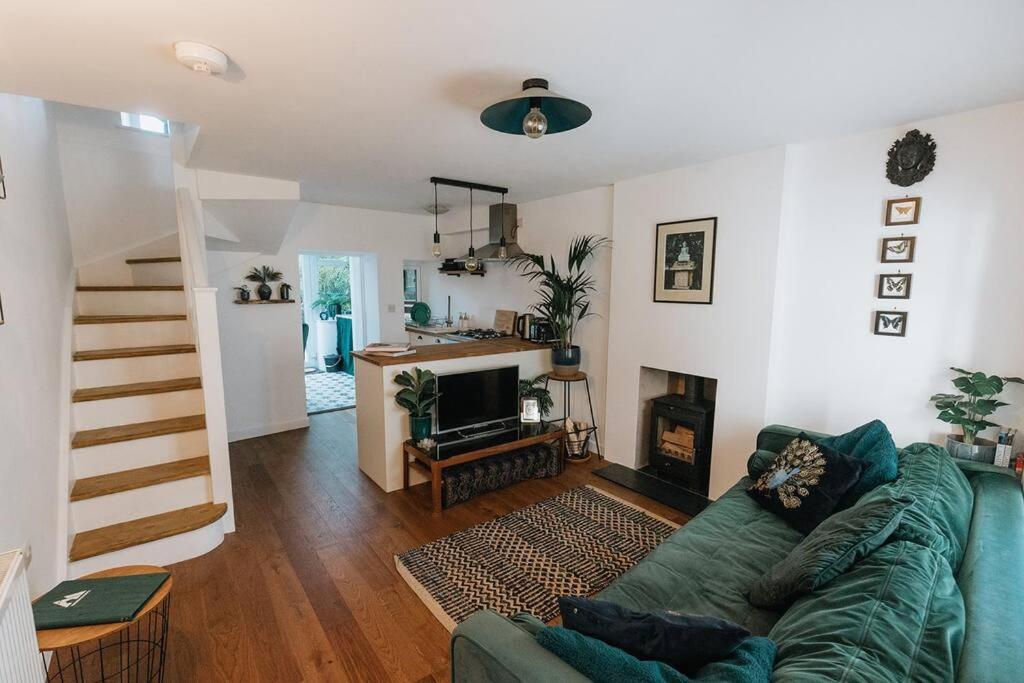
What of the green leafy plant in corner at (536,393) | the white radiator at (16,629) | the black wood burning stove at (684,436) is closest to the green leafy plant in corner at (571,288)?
the green leafy plant in corner at (536,393)

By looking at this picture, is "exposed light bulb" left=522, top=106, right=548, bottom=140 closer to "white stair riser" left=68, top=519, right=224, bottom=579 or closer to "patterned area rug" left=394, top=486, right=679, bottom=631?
"patterned area rug" left=394, top=486, right=679, bottom=631

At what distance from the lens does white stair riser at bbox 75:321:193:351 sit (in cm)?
314

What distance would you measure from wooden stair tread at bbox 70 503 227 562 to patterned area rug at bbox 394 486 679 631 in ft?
3.89

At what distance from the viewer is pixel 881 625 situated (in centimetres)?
107

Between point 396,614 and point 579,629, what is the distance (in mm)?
1426

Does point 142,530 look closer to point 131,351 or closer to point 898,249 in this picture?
point 131,351

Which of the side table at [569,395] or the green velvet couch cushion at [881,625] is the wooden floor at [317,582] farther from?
the green velvet couch cushion at [881,625]

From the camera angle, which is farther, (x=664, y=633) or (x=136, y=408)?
(x=136, y=408)

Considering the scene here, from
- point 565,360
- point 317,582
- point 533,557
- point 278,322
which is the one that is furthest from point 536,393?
point 278,322

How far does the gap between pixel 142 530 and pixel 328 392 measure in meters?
3.89

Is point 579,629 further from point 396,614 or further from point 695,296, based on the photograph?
point 695,296

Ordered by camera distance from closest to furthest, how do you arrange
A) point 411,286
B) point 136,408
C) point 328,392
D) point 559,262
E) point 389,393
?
1. point 136,408
2. point 389,393
3. point 559,262
4. point 328,392
5. point 411,286

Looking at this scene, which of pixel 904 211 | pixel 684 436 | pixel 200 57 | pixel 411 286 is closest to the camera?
pixel 200 57

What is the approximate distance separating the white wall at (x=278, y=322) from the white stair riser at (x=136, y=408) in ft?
4.70
